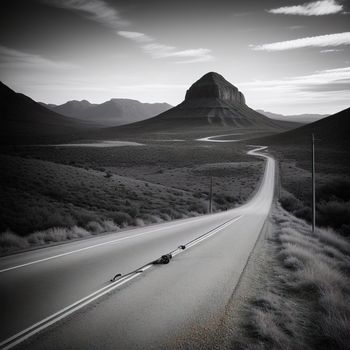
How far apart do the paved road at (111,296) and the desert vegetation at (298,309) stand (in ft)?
2.70

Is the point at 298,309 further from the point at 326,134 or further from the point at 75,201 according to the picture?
the point at 326,134

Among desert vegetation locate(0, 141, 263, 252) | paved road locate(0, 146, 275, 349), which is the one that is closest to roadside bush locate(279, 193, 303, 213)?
desert vegetation locate(0, 141, 263, 252)

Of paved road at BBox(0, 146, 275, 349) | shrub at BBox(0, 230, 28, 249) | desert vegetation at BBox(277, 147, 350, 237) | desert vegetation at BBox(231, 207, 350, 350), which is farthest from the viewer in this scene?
desert vegetation at BBox(277, 147, 350, 237)

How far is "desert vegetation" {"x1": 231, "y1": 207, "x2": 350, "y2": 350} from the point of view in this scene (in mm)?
4902

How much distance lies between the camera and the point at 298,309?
652 cm

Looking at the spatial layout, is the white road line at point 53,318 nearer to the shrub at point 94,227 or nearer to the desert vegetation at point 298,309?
the desert vegetation at point 298,309

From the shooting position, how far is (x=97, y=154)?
283ft

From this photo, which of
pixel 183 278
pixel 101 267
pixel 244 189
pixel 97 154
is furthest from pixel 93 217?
pixel 97 154

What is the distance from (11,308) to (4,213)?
11.5m

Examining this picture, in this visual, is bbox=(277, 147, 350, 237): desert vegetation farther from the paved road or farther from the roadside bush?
the paved road

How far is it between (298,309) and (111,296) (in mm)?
4316

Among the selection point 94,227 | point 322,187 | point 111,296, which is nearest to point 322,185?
point 322,187

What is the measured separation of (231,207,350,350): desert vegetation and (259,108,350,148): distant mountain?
381 ft

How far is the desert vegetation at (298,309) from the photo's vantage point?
4.90 m
